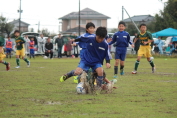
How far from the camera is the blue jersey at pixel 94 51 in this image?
9.44m

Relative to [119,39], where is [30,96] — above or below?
below

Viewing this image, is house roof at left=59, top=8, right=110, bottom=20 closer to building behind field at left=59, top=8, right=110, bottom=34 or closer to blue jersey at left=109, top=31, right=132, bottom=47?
building behind field at left=59, top=8, right=110, bottom=34

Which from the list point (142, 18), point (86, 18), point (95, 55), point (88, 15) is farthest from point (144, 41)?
point (142, 18)

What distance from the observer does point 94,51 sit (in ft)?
31.1

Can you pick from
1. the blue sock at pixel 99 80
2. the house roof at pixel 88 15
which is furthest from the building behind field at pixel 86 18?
the blue sock at pixel 99 80

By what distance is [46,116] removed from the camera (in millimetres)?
6332

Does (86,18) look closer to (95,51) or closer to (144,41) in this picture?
(144,41)

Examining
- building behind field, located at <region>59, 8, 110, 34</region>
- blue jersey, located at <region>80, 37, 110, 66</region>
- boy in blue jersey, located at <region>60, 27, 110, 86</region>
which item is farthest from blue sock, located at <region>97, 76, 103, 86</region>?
building behind field, located at <region>59, 8, 110, 34</region>

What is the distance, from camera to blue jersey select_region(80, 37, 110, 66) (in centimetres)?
944

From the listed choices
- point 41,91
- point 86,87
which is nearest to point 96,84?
point 86,87

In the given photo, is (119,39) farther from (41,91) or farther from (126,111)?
(126,111)

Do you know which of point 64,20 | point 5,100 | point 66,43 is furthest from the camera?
point 64,20

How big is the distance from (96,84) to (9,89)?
2.19 metres

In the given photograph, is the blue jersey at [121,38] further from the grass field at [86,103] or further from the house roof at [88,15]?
the house roof at [88,15]
